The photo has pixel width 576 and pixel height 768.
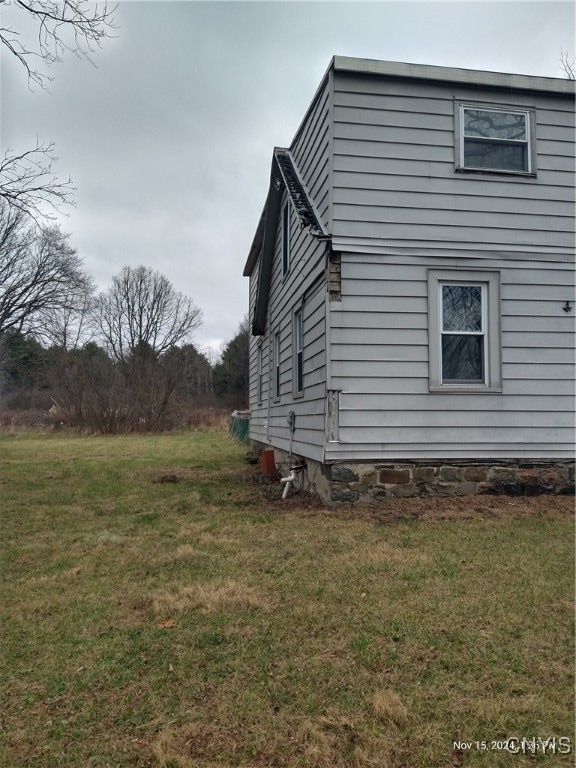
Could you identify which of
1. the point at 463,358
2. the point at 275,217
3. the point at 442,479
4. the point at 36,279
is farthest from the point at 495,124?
the point at 36,279

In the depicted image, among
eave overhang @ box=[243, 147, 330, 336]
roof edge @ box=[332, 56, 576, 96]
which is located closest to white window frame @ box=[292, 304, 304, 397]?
eave overhang @ box=[243, 147, 330, 336]

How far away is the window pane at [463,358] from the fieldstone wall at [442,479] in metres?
1.09

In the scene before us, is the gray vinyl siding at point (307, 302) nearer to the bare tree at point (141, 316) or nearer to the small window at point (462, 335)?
the small window at point (462, 335)

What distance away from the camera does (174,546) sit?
16.9 feet

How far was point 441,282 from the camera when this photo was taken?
6883mm

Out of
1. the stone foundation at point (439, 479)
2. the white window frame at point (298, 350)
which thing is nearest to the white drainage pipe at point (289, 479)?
the stone foundation at point (439, 479)

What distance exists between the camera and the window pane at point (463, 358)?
6832 millimetres

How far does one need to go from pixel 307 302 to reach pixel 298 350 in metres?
1.10

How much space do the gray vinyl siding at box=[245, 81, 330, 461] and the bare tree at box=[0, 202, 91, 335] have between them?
48.9 feet

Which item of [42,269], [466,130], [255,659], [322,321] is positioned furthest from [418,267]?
[42,269]

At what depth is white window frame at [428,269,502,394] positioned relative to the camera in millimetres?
6730

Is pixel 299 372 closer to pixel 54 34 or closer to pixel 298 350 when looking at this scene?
pixel 298 350

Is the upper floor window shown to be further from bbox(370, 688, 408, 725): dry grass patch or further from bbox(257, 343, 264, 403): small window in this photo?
bbox(257, 343, 264, 403): small window

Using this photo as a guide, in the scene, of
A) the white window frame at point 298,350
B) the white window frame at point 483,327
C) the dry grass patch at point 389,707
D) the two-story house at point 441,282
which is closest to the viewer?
the dry grass patch at point 389,707
